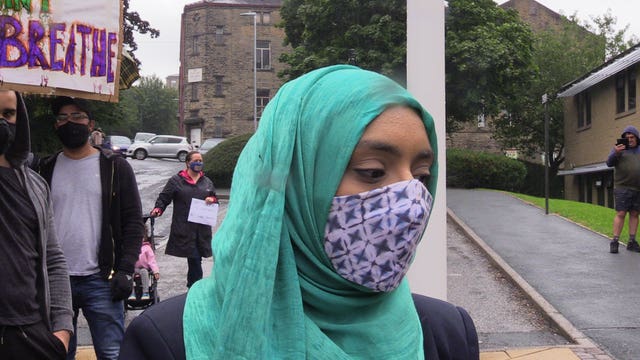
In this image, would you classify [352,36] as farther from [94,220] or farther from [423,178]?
[423,178]

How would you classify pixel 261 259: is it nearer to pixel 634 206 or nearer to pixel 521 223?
pixel 634 206

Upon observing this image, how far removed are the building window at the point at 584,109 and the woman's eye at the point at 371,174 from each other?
107 ft

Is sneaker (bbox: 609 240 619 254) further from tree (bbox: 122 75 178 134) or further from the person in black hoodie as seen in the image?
tree (bbox: 122 75 178 134)

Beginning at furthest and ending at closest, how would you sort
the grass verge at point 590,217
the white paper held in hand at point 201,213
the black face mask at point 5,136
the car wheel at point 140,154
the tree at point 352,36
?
the car wheel at point 140,154
the tree at point 352,36
the grass verge at point 590,217
the white paper held in hand at point 201,213
the black face mask at point 5,136

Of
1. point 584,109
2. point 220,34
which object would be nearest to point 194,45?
point 220,34

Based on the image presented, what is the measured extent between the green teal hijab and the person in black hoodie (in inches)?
110

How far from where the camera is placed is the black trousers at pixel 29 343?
2.85 m

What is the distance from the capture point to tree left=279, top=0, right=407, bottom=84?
26328mm

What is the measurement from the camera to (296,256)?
4.99 feet

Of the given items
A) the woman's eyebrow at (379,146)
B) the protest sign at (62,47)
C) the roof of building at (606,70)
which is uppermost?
the roof of building at (606,70)

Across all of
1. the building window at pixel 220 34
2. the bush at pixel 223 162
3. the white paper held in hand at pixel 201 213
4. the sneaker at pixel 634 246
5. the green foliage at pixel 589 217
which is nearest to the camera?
the white paper held in hand at pixel 201 213

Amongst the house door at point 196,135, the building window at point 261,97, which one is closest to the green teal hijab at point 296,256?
the house door at point 196,135

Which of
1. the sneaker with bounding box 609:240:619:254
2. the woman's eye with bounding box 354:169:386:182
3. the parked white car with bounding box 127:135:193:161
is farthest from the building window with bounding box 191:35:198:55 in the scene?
the woman's eye with bounding box 354:169:386:182

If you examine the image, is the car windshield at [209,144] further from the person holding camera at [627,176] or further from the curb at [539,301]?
the person holding camera at [627,176]
